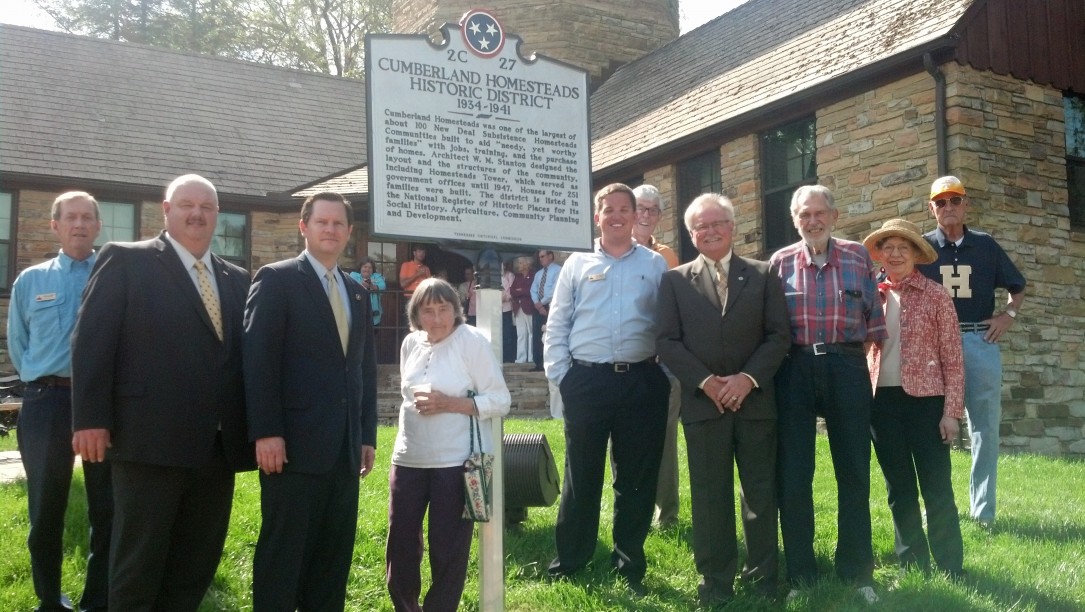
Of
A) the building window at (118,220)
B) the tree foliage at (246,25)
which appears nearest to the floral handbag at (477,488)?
the building window at (118,220)

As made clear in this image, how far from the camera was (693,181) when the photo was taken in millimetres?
13992

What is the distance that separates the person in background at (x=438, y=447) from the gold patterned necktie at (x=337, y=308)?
363 millimetres

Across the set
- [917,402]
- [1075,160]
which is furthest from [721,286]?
[1075,160]

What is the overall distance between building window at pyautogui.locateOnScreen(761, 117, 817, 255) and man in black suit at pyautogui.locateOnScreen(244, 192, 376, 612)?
911 centimetres

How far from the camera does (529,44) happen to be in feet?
65.0

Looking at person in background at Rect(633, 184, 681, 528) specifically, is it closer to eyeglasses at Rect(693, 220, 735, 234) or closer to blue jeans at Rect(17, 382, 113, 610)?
eyeglasses at Rect(693, 220, 735, 234)

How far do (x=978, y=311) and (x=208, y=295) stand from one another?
448 centimetres

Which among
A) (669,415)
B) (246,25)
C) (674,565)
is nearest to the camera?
(674,565)

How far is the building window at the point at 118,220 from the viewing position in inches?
626

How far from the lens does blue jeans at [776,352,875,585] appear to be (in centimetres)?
451

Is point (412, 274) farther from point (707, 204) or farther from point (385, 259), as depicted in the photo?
point (707, 204)

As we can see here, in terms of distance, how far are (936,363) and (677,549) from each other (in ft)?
5.77

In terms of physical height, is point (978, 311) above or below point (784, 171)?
below

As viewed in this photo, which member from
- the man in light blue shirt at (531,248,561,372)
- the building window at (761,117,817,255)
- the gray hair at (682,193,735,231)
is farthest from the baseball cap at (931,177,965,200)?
the man in light blue shirt at (531,248,561,372)
